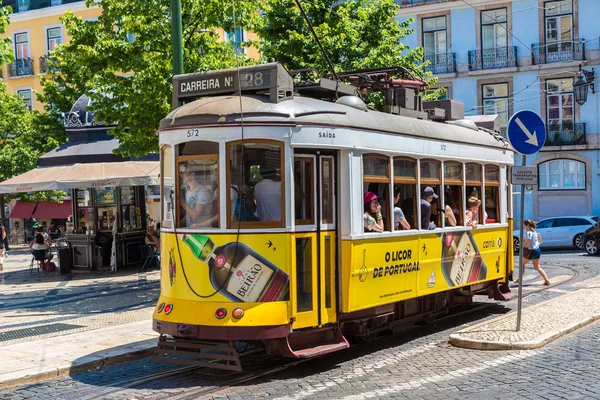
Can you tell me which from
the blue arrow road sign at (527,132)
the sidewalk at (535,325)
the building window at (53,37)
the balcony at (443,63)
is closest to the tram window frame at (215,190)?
the sidewalk at (535,325)

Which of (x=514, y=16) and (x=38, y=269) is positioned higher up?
(x=514, y=16)

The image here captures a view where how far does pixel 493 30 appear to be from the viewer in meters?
37.4

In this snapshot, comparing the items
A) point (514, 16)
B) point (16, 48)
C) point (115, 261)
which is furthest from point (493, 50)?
point (16, 48)

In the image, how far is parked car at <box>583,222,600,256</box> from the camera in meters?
25.5

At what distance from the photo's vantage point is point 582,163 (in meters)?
35.6

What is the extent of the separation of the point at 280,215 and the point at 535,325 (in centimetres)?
463

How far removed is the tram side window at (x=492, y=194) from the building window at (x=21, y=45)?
37.5 m

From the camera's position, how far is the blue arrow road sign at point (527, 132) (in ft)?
35.4

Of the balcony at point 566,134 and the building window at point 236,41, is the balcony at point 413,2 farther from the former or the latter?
the balcony at point 566,134

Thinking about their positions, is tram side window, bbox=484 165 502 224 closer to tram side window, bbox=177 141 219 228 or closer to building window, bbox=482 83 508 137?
tram side window, bbox=177 141 219 228

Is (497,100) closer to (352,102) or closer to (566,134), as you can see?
(566,134)

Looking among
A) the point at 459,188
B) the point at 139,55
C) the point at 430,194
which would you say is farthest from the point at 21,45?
the point at 430,194

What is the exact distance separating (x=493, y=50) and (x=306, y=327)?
31049mm

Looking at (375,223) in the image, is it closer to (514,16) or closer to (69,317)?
(69,317)
